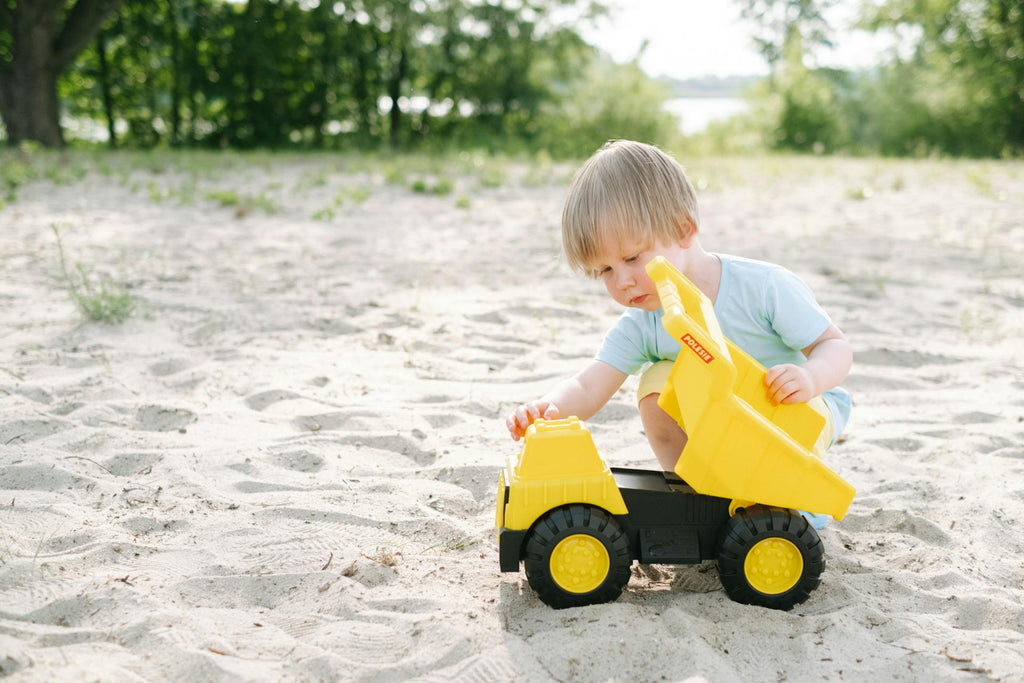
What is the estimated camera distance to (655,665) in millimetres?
1748

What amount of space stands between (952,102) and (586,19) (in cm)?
987

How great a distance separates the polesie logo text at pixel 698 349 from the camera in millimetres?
1786

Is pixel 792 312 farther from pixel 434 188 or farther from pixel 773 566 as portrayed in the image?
pixel 434 188

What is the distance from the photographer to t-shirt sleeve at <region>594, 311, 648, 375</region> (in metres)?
2.37

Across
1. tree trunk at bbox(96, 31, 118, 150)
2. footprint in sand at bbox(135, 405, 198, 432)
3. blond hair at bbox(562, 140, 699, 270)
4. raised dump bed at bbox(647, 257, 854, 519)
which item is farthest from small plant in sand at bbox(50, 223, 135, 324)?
tree trunk at bbox(96, 31, 118, 150)

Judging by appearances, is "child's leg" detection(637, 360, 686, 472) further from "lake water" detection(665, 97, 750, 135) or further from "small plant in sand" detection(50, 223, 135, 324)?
"lake water" detection(665, 97, 750, 135)

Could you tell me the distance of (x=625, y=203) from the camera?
207 centimetres

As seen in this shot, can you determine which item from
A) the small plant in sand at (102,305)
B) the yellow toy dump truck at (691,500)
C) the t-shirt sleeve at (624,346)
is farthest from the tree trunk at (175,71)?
the yellow toy dump truck at (691,500)

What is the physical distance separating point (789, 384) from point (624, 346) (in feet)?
1.78

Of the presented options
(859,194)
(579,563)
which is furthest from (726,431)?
(859,194)

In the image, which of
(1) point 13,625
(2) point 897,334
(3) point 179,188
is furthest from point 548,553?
(3) point 179,188

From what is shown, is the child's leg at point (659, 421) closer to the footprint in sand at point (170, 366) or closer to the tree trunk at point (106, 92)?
the footprint in sand at point (170, 366)

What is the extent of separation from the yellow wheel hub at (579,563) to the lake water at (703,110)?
16490 millimetres

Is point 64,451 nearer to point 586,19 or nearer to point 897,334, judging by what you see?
point 897,334
